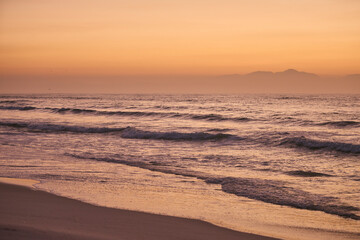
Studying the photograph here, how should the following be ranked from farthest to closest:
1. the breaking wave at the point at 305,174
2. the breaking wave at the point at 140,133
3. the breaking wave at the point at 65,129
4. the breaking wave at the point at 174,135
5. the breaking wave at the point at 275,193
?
the breaking wave at the point at 65,129, the breaking wave at the point at 140,133, the breaking wave at the point at 174,135, the breaking wave at the point at 305,174, the breaking wave at the point at 275,193

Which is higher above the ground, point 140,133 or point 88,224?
point 88,224

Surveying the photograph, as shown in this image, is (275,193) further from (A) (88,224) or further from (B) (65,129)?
(B) (65,129)

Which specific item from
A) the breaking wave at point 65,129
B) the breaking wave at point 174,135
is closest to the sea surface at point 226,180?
the breaking wave at point 174,135

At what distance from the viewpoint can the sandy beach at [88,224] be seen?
174 inches

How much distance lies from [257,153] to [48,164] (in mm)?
6798

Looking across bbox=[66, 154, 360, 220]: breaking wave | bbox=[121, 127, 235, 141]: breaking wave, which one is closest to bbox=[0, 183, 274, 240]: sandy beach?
bbox=[66, 154, 360, 220]: breaking wave

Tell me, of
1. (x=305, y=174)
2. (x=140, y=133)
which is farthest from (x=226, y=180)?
(x=140, y=133)

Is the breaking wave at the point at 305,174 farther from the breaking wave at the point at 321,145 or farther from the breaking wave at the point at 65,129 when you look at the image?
the breaking wave at the point at 65,129

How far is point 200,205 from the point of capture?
631cm

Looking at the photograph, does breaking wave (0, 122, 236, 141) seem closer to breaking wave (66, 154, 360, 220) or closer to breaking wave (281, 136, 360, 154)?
breaking wave (281, 136, 360, 154)

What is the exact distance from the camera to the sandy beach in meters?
4.43

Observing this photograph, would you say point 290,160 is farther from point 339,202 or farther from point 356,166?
point 339,202

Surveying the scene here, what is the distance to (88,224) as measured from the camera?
4.90 meters

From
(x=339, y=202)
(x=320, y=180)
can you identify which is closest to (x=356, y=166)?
(x=320, y=180)
